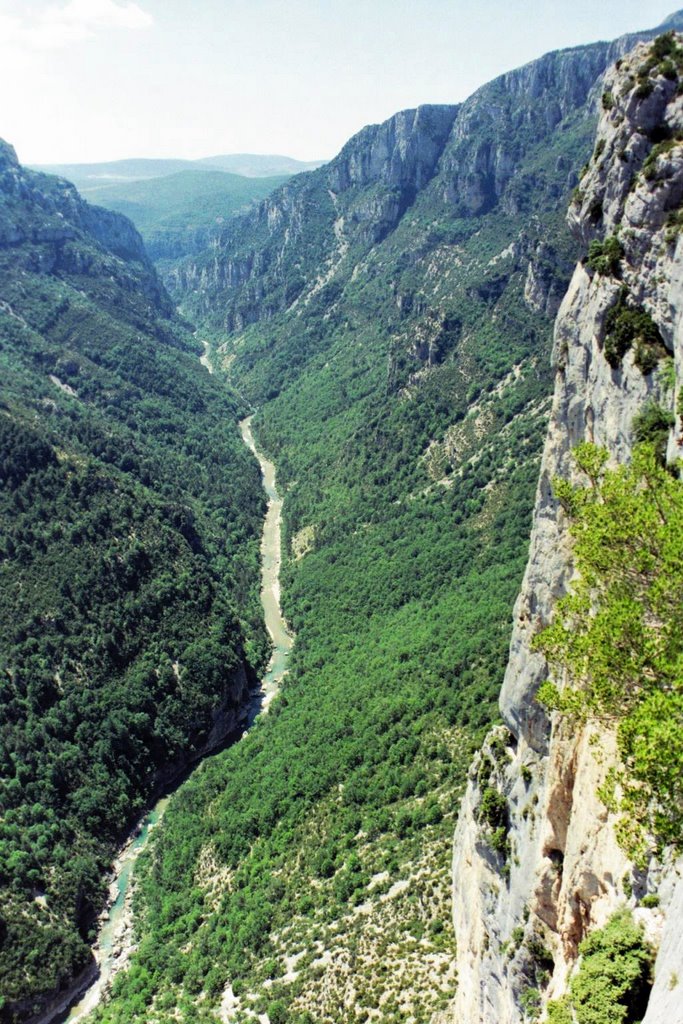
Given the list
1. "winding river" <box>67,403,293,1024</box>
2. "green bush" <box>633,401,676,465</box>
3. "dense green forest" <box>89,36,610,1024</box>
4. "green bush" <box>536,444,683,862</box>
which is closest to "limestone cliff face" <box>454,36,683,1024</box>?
"green bush" <box>633,401,676,465</box>

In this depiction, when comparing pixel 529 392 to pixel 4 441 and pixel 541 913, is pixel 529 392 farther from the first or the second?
pixel 541 913

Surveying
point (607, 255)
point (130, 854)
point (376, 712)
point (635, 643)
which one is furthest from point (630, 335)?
point (130, 854)

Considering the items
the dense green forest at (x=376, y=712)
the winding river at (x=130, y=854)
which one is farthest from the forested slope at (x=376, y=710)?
the winding river at (x=130, y=854)

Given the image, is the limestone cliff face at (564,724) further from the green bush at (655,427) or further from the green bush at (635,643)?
the green bush at (635,643)

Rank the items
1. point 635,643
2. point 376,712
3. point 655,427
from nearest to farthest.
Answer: point 635,643, point 655,427, point 376,712

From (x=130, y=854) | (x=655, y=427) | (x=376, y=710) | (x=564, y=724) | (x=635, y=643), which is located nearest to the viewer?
(x=635, y=643)

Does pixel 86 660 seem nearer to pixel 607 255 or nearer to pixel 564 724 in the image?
pixel 564 724
